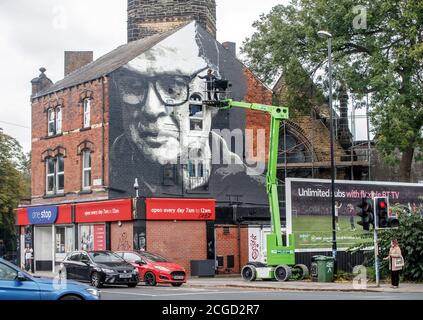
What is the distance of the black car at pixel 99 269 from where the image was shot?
25.0 m

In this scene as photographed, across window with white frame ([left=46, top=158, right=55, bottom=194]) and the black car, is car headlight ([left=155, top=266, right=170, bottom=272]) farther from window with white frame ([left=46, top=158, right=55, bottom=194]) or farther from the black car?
window with white frame ([left=46, top=158, right=55, bottom=194])

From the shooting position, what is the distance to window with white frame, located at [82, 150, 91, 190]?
39.8 meters

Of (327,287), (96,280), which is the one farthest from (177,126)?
(327,287)

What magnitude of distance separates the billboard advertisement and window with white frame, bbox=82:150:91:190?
44.2 ft

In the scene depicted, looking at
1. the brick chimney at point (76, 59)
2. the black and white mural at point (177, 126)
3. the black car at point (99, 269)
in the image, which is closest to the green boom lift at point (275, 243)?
the black car at point (99, 269)

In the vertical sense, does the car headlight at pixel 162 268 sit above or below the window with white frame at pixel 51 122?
below

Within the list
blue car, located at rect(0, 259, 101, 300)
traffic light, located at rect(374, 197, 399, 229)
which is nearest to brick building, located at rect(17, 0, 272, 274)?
traffic light, located at rect(374, 197, 399, 229)

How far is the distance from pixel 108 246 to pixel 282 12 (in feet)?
58.0

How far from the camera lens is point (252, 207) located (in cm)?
4056

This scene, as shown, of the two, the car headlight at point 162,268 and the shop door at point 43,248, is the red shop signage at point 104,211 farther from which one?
the car headlight at point 162,268

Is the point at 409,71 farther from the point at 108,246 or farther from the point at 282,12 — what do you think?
the point at 108,246

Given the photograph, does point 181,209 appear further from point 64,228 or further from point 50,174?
point 50,174
